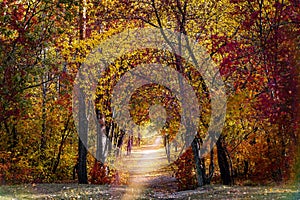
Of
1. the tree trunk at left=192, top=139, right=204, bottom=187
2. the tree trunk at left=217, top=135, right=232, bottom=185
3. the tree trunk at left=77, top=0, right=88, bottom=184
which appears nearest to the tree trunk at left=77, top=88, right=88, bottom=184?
the tree trunk at left=77, top=0, right=88, bottom=184

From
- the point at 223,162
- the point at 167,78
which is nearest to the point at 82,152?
the point at 167,78

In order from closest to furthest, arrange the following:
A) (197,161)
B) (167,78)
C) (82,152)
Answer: (197,161), (167,78), (82,152)

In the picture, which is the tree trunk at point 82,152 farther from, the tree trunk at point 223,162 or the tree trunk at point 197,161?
the tree trunk at point 223,162

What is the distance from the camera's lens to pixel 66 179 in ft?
100

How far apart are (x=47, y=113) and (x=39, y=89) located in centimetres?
380

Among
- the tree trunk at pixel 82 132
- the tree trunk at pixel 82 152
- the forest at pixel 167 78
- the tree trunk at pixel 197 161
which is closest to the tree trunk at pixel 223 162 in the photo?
the forest at pixel 167 78

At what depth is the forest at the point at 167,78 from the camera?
14.7 m

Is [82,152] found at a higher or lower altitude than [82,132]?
lower

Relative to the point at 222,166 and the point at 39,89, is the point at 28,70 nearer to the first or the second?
the point at 222,166

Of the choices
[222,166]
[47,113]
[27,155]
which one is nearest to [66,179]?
[27,155]

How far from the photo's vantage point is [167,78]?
70.3 ft

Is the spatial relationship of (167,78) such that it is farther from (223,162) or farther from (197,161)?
(223,162)

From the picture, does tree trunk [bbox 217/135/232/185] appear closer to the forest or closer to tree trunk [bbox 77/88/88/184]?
the forest

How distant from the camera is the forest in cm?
1469
